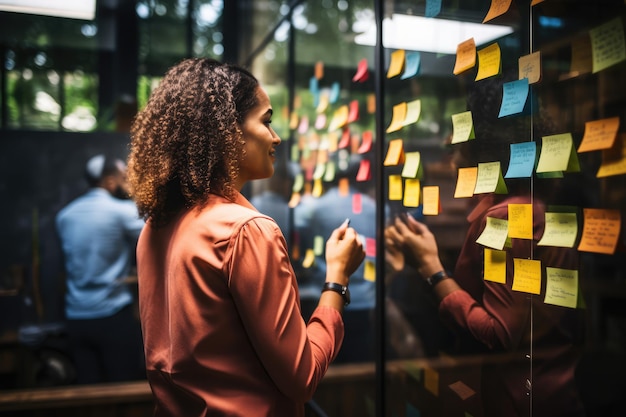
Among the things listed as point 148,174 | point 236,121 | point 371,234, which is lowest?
point 371,234

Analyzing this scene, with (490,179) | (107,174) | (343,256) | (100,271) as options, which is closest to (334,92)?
(343,256)

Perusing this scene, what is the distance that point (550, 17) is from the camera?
0.99 metres

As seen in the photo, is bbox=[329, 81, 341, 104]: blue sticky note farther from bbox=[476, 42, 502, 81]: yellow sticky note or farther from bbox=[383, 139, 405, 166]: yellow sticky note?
bbox=[476, 42, 502, 81]: yellow sticky note

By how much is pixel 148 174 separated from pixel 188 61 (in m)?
0.28

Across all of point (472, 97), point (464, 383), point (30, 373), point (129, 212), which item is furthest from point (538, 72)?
point (30, 373)

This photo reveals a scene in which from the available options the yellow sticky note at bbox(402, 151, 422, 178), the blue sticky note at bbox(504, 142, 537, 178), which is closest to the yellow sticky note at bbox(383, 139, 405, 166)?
the yellow sticky note at bbox(402, 151, 422, 178)

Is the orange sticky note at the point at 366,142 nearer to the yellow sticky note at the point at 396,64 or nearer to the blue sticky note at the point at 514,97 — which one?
the yellow sticky note at the point at 396,64

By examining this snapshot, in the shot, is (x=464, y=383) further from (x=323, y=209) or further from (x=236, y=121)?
(x=323, y=209)

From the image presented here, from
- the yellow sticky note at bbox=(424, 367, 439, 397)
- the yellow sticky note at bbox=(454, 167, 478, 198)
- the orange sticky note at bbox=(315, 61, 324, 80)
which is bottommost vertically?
the yellow sticky note at bbox=(424, 367, 439, 397)

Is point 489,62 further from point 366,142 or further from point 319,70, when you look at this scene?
point 319,70

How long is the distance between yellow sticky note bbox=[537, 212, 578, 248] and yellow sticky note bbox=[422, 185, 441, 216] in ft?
1.28

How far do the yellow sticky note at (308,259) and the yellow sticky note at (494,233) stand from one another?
126 centimetres

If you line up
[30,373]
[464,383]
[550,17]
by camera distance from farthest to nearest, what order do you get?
[30,373] → [464,383] → [550,17]

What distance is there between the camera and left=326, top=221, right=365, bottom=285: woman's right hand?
4.22 feet
